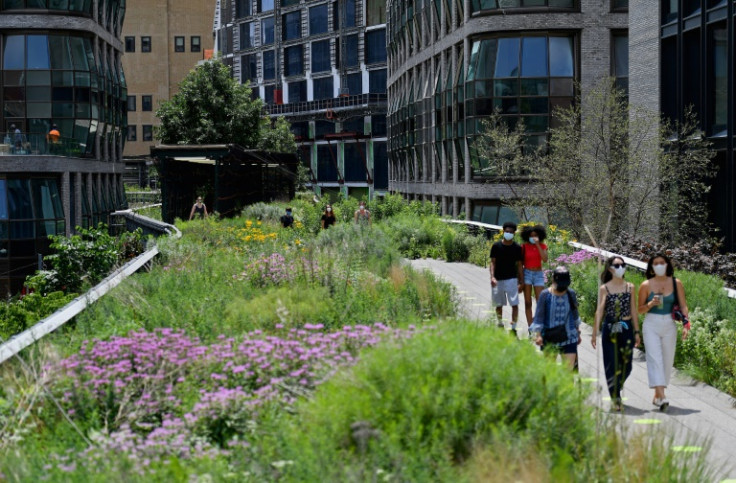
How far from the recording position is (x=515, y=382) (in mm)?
7602

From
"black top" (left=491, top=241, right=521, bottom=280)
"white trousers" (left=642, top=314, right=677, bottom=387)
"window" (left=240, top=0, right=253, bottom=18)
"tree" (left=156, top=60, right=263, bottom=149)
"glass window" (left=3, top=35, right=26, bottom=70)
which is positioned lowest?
"white trousers" (left=642, top=314, right=677, bottom=387)

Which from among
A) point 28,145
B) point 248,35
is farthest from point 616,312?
point 248,35

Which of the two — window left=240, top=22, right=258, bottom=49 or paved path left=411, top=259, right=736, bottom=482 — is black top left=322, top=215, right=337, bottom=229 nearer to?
paved path left=411, top=259, right=736, bottom=482

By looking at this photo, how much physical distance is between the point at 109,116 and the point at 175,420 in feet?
174

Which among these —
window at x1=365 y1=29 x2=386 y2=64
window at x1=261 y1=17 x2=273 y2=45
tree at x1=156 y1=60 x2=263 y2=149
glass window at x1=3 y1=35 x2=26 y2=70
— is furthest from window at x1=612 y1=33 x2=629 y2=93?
window at x1=261 y1=17 x2=273 y2=45

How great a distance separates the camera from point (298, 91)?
114000mm

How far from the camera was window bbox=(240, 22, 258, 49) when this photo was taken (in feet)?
386

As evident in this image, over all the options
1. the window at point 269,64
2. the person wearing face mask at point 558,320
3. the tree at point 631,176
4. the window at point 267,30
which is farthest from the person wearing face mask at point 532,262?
the window at point 267,30

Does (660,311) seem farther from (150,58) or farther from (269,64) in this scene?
(269,64)

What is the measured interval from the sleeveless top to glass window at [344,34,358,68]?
9551 centimetres

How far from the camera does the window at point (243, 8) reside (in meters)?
117

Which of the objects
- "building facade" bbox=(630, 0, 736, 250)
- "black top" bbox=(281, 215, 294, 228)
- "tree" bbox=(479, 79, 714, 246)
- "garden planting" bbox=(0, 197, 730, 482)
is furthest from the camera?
"black top" bbox=(281, 215, 294, 228)

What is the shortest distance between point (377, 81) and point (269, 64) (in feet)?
A: 54.4

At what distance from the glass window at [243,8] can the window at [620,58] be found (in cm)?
7978
